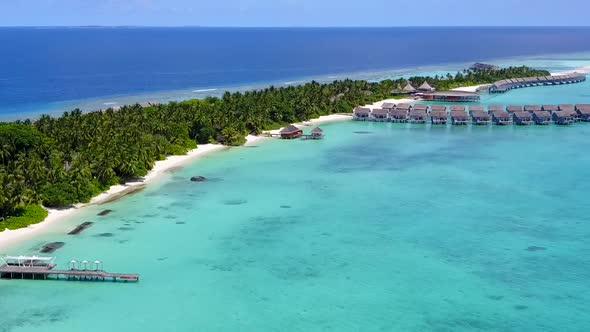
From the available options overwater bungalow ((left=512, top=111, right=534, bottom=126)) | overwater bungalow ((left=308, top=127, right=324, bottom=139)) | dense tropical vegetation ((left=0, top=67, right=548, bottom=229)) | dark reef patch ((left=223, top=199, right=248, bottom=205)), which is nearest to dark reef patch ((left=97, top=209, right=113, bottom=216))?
dense tropical vegetation ((left=0, top=67, right=548, bottom=229))

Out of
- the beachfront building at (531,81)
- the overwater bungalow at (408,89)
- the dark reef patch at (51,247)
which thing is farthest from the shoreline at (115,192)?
the beachfront building at (531,81)

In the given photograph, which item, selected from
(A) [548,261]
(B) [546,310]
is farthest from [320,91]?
(B) [546,310]

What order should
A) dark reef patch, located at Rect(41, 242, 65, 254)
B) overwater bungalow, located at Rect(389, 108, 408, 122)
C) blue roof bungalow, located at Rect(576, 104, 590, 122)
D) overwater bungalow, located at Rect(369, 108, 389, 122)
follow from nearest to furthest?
dark reef patch, located at Rect(41, 242, 65, 254) → blue roof bungalow, located at Rect(576, 104, 590, 122) → overwater bungalow, located at Rect(389, 108, 408, 122) → overwater bungalow, located at Rect(369, 108, 389, 122)

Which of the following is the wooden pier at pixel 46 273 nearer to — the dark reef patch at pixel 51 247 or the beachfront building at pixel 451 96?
the dark reef patch at pixel 51 247

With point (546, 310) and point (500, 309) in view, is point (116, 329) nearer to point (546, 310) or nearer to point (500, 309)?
point (500, 309)

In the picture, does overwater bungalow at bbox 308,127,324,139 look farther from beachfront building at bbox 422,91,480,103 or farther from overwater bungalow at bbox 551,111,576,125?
beachfront building at bbox 422,91,480,103

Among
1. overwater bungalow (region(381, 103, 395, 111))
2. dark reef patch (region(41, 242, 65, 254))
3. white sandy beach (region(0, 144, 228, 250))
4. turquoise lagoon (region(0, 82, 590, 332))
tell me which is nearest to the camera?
turquoise lagoon (region(0, 82, 590, 332))

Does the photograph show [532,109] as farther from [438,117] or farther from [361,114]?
[361,114]
